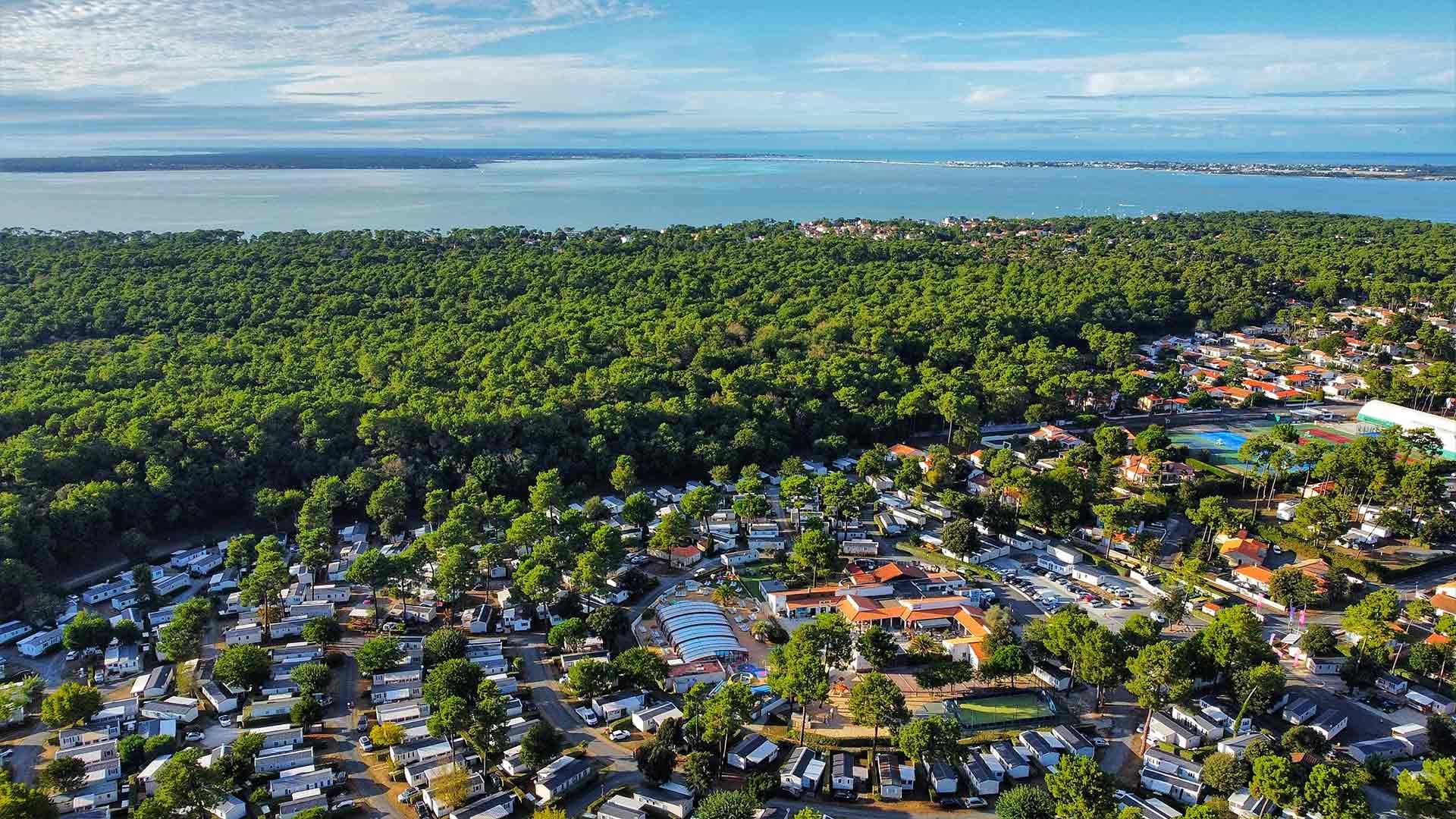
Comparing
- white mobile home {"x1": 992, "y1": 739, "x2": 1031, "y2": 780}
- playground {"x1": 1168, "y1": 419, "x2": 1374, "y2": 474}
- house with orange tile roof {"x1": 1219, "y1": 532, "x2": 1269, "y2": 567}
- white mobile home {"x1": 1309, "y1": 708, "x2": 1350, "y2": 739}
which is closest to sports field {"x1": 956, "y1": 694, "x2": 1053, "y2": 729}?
white mobile home {"x1": 992, "y1": 739, "x2": 1031, "y2": 780}

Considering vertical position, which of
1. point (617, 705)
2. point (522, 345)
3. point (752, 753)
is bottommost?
point (617, 705)

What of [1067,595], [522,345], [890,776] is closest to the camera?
[890,776]

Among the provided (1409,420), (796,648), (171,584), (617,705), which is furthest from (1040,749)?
(1409,420)

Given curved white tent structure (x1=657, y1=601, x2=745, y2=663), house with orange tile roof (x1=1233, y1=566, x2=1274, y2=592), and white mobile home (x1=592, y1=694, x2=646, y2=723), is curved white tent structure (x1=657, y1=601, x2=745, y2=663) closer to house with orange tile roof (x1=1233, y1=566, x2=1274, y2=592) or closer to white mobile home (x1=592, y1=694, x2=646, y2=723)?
white mobile home (x1=592, y1=694, x2=646, y2=723)

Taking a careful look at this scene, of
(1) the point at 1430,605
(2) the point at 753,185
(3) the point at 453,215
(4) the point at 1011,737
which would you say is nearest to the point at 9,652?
(4) the point at 1011,737

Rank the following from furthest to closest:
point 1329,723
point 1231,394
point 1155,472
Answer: point 1231,394
point 1155,472
point 1329,723

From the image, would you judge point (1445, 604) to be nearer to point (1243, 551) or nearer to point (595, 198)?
point (1243, 551)

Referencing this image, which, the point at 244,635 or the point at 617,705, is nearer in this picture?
the point at 617,705

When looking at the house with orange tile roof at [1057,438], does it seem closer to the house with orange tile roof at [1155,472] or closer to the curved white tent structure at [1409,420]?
the house with orange tile roof at [1155,472]

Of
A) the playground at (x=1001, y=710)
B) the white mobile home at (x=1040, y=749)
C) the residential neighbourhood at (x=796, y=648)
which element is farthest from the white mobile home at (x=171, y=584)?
the white mobile home at (x=1040, y=749)
